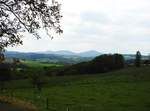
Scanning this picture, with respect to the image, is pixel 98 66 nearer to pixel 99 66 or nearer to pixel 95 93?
pixel 99 66

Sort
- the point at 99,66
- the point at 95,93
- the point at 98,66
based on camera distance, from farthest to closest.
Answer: the point at 99,66, the point at 98,66, the point at 95,93

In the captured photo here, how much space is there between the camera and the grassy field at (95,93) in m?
69.0

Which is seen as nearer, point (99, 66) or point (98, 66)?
point (98, 66)

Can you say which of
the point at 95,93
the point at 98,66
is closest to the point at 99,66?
the point at 98,66

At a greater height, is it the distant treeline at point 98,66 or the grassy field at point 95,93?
the distant treeline at point 98,66

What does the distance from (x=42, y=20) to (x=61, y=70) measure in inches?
5253

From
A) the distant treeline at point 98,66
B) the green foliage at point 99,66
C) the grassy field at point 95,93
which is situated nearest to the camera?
the grassy field at point 95,93

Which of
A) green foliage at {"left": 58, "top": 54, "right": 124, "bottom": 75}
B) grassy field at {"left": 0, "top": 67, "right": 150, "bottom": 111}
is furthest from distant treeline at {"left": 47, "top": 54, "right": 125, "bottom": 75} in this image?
grassy field at {"left": 0, "top": 67, "right": 150, "bottom": 111}

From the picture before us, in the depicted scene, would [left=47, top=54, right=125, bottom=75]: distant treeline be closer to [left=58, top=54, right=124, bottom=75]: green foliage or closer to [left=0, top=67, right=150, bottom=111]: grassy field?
[left=58, top=54, right=124, bottom=75]: green foliage

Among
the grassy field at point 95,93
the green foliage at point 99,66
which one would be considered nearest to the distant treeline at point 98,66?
the green foliage at point 99,66

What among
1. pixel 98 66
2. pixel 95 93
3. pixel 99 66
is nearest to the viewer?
pixel 95 93

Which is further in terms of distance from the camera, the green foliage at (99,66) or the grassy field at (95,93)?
the green foliage at (99,66)

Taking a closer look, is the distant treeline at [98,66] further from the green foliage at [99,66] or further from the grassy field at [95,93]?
the grassy field at [95,93]

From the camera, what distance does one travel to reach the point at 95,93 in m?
95.2
